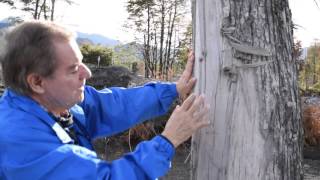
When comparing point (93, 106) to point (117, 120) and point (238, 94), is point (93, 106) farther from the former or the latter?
point (238, 94)

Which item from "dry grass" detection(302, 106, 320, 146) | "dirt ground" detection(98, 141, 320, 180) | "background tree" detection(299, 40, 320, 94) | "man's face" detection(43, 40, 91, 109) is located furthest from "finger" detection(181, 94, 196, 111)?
"background tree" detection(299, 40, 320, 94)

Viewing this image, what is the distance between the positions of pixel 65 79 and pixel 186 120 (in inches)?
20.3

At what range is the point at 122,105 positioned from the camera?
2.69m

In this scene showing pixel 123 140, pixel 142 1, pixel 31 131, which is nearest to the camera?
pixel 31 131

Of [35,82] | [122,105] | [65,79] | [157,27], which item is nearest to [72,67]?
[65,79]

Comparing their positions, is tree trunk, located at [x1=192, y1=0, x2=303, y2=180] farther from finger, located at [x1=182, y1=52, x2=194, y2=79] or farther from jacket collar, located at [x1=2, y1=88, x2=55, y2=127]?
jacket collar, located at [x1=2, y1=88, x2=55, y2=127]

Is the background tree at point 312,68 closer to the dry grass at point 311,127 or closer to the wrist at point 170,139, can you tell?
the dry grass at point 311,127

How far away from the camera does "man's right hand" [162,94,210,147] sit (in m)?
2.10

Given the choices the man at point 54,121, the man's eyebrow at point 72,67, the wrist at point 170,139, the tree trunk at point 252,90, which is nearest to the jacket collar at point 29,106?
the man at point 54,121

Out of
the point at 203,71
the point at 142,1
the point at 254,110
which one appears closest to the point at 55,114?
the point at 203,71

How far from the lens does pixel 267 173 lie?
2350 millimetres

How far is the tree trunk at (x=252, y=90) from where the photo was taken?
2330 millimetres

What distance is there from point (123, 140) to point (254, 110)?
8317 millimetres

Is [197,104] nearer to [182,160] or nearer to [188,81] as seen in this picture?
[188,81]
